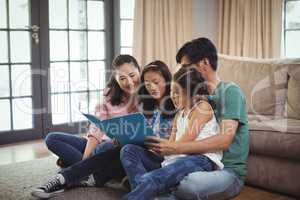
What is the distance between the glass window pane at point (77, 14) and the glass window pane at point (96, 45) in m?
0.16

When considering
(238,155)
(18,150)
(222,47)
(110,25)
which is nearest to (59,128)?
(18,150)

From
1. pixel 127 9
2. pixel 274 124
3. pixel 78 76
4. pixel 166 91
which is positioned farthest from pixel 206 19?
pixel 166 91

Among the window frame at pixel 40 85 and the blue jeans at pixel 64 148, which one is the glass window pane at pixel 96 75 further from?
the blue jeans at pixel 64 148

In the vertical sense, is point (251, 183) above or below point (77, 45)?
below

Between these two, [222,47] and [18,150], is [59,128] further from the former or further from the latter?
[222,47]

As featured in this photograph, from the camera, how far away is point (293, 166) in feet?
8.34

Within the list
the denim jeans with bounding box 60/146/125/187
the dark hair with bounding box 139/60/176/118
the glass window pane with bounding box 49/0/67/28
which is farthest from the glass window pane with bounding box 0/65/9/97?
the dark hair with bounding box 139/60/176/118

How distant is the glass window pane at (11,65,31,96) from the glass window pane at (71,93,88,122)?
0.53 metres

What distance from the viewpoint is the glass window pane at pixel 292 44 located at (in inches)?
183

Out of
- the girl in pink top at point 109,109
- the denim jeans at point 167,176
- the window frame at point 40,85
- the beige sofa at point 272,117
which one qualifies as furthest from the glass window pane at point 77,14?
the denim jeans at point 167,176

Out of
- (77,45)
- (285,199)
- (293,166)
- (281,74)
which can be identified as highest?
(77,45)

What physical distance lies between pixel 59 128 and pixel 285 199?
2.63 m

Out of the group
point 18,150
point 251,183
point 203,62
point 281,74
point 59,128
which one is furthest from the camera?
point 59,128

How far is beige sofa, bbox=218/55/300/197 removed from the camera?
8.38 ft
